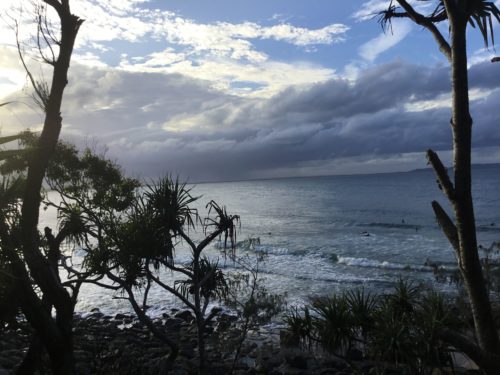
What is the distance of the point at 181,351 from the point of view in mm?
13734

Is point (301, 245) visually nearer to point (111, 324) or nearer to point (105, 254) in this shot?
point (111, 324)

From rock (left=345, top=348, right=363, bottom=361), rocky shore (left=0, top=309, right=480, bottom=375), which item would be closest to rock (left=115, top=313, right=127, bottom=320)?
rocky shore (left=0, top=309, right=480, bottom=375)

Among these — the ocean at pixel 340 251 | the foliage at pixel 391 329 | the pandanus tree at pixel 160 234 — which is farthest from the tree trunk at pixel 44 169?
the foliage at pixel 391 329

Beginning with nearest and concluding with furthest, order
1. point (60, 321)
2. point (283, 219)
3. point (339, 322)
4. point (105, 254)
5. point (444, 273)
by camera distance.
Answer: point (60, 321) → point (339, 322) → point (105, 254) → point (444, 273) → point (283, 219)

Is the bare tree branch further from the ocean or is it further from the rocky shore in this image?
the rocky shore

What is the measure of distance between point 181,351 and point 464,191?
10614 mm

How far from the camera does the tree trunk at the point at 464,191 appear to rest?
611 cm

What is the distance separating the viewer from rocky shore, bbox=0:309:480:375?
36.5 ft

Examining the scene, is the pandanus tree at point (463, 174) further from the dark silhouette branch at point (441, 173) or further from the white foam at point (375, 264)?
the white foam at point (375, 264)

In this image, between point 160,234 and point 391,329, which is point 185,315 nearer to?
point 160,234

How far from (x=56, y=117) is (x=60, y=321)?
2823 millimetres

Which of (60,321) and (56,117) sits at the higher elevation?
(56,117)

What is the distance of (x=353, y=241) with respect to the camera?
1681 inches

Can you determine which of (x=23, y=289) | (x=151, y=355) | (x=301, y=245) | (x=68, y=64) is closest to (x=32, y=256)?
(x=23, y=289)
